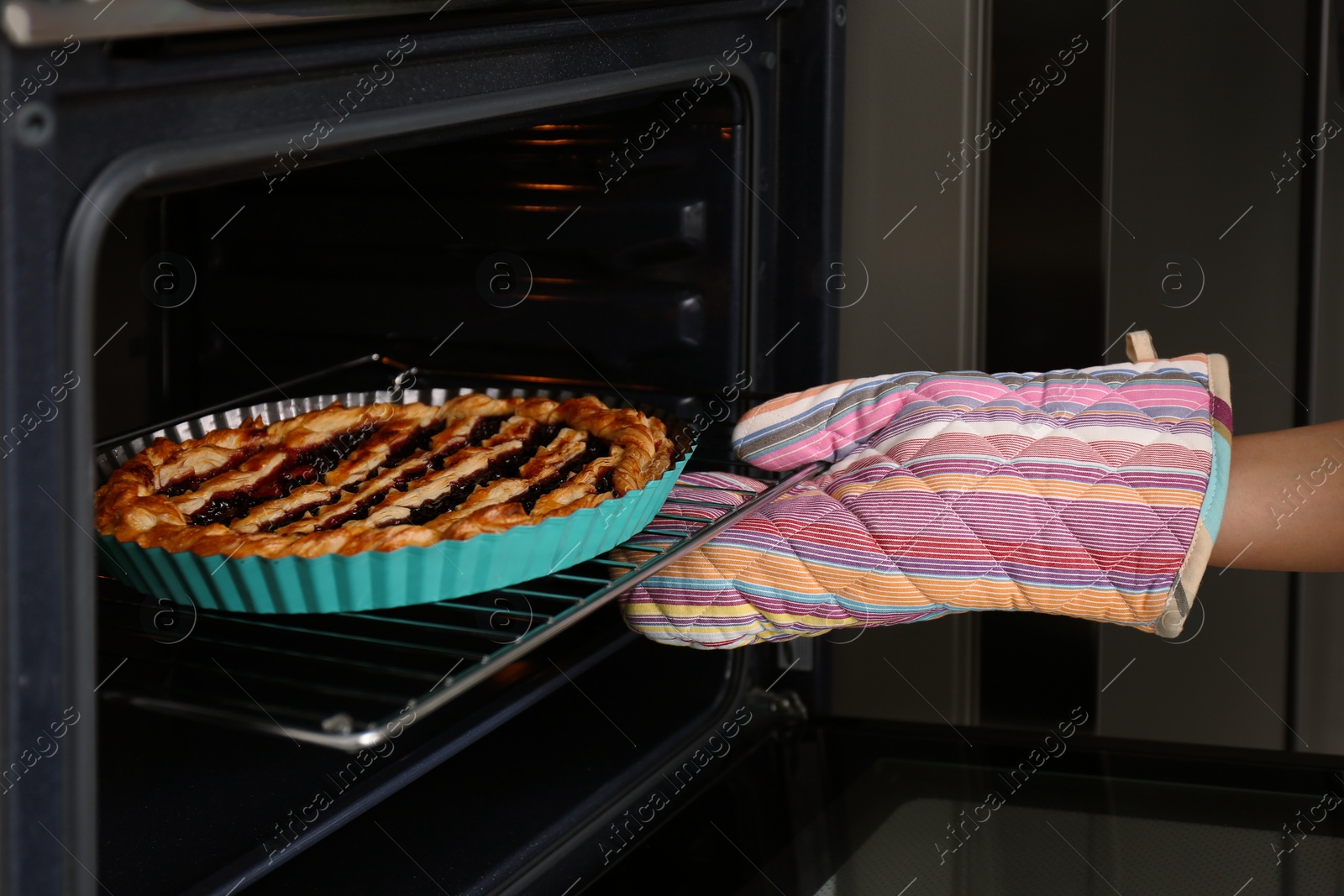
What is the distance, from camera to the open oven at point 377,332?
0.44 metres

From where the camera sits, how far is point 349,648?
2.28 feet

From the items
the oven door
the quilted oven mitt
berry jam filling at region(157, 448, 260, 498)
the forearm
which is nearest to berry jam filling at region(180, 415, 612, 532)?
berry jam filling at region(157, 448, 260, 498)

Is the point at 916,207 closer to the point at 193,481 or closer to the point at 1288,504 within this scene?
the point at 1288,504

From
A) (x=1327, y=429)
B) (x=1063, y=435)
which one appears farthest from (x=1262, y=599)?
(x=1063, y=435)

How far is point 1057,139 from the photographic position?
108 centimetres

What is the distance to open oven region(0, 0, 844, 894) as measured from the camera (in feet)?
1.44

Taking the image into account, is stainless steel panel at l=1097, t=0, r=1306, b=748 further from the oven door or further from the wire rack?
the wire rack

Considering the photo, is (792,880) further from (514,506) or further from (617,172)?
(617,172)

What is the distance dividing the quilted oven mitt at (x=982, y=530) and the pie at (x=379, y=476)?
0.29 ft

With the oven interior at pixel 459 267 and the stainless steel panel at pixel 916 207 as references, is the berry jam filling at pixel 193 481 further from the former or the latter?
the stainless steel panel at pixel 916 207

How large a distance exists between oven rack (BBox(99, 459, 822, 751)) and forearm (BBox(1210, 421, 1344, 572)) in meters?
0.34

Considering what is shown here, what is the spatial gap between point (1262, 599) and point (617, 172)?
73cm

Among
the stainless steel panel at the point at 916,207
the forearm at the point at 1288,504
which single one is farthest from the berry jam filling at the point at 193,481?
the forearm at the point at 1288,504

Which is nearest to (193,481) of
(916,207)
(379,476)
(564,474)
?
(379,476)
